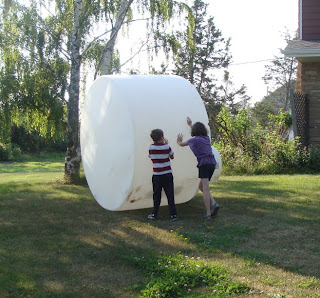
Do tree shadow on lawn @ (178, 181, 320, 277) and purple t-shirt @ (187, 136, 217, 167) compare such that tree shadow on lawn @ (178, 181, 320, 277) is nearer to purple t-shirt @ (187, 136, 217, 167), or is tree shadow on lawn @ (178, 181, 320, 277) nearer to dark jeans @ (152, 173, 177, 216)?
dark jeans @ (152, 173, 177, 216)

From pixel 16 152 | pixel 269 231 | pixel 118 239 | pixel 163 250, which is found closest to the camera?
pixel 163 250

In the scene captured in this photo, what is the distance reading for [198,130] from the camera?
6629mm

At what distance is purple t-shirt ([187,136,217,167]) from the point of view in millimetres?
6598

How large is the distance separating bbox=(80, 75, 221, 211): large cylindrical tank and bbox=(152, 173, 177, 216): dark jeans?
15cm

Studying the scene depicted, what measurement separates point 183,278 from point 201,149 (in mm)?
2650

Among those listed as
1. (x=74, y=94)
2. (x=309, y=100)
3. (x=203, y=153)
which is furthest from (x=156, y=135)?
(x=309, y=100)

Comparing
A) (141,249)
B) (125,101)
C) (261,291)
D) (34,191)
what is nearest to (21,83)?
(34,191)

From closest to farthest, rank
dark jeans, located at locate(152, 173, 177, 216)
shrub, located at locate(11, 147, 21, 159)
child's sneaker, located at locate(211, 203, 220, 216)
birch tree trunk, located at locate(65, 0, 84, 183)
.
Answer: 1. dark jeans, located at locate(152, 173, 177, 216)
2. child's sneaker, located at locate(211, 203, 220, 216)
3. birch tree trunk, located at locate(65, 0, 84, 183)
4. shrub, located at locate(11, 147, 21, 159)

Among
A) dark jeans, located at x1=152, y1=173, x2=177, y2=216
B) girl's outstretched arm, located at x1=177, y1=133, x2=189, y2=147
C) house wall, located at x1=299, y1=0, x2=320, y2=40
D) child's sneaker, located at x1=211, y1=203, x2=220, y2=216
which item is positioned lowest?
child's sneaker, located at x1=211, y1=203, x2=220, y2=216

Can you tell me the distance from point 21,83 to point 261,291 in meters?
9.22

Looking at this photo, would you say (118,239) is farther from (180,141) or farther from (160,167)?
(180,141)

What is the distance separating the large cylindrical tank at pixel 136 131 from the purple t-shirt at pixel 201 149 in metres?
0.35

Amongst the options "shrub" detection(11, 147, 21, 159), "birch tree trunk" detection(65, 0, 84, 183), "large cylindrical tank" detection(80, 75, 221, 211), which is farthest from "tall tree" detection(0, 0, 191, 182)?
"shrub" detection(11, 147, 21, 159)

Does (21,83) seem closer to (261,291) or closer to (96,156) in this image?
(96,156)
